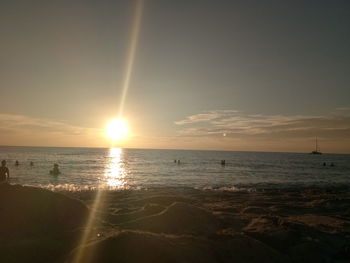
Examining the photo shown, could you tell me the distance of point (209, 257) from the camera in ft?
24.7

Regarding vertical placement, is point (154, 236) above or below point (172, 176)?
above

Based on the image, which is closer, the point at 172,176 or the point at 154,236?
the point at 154,236

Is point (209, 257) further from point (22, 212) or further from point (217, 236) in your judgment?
point (22, 212)

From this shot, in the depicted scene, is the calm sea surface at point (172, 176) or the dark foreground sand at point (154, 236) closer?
the dark foreground sand at point (154, 236)

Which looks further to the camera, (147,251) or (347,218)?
(347,218)

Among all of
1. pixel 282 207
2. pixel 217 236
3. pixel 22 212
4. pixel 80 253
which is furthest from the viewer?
pixel 282 207

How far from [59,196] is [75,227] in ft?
4.96

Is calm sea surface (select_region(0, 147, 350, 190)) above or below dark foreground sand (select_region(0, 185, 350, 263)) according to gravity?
below

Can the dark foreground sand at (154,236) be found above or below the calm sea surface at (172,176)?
above

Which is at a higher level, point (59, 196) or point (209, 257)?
point (59, 196)

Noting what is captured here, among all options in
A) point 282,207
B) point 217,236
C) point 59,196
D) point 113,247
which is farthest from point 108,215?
point 282,207

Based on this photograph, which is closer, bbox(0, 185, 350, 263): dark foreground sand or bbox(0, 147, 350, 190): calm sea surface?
bbox(0, 185, 350, 263): dark foreground sand

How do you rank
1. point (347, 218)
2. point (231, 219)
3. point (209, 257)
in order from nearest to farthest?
point (209, 257) → point (231, 219) → point (347, 218)

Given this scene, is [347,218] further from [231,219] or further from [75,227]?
[75,227]
